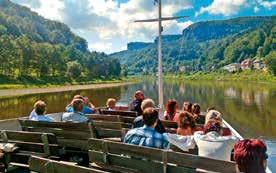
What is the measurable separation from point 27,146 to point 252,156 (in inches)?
207

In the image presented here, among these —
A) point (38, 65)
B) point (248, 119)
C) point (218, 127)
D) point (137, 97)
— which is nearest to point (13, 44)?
point (38, 65)

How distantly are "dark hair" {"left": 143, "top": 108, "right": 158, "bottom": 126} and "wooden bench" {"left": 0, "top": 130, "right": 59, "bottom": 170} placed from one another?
206cm

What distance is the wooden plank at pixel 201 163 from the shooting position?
539cm

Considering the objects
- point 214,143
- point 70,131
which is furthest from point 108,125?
point 214,143

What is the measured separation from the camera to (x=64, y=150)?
29.0ft

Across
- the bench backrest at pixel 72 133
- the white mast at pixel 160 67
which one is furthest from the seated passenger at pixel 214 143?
the white mast at pixel 160 67

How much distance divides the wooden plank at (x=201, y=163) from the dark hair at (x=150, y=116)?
827 millimetres

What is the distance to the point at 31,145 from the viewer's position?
318 inches

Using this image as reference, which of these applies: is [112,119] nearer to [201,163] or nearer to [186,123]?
[186,123]

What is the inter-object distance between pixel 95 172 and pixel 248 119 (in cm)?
3222

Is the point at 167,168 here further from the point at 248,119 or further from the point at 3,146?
the point at 248,119

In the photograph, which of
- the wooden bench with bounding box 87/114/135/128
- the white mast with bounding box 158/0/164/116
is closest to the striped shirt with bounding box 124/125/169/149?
the wooden bench with bounding box 87/114/135/128

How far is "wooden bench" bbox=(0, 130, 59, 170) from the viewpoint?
7.96 metres

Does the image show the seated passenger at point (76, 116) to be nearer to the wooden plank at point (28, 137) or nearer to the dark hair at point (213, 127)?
the wooden plank at point (28, 137)
